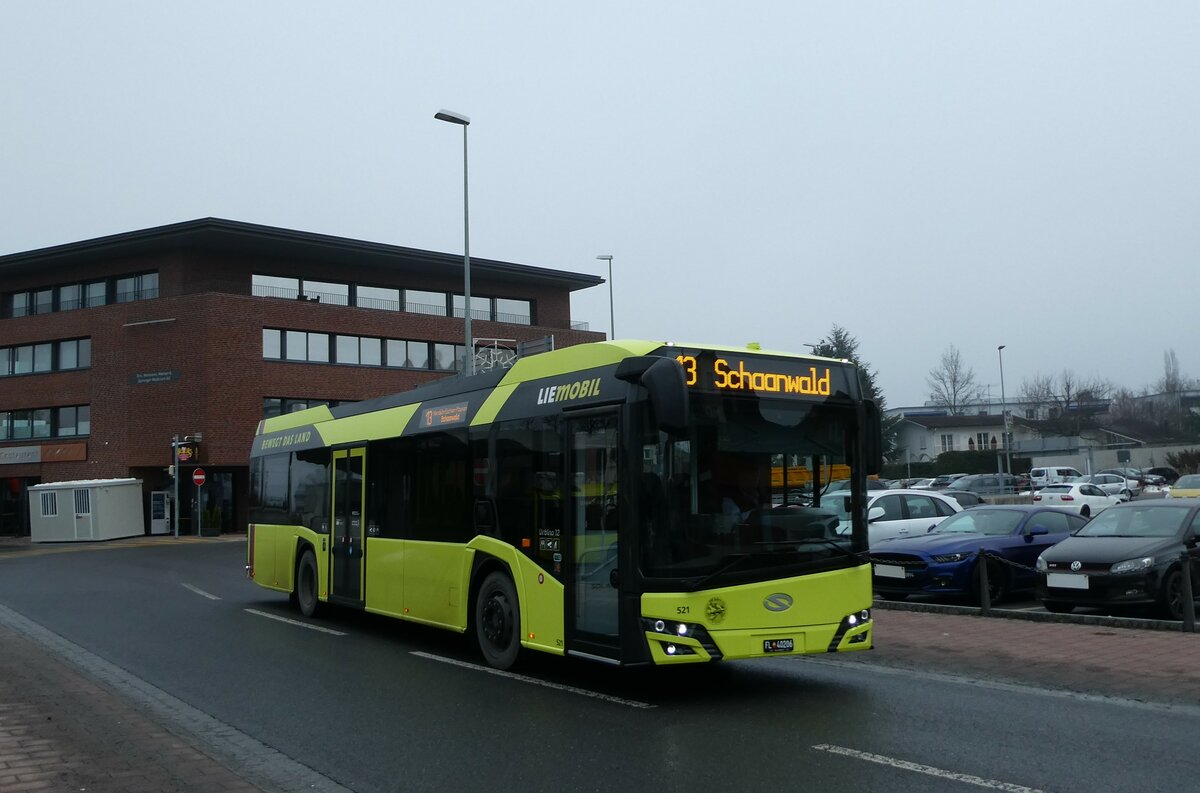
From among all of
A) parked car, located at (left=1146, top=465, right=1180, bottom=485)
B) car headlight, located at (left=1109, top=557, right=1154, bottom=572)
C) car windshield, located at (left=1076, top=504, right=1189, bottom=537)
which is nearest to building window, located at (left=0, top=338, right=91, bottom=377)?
car windshield, located at (left=1076, top=504, right=1189, bottom=537)

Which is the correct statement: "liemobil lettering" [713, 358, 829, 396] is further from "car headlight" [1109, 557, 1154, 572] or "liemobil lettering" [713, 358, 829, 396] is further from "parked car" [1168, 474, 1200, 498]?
"parked car" [1168, 474, 1200, 498]

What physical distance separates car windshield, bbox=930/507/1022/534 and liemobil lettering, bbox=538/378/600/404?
8212 mm

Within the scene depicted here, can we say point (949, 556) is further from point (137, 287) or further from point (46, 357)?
point (46, 357)

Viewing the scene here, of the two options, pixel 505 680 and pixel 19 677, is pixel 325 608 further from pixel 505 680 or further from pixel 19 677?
pixel 505 680

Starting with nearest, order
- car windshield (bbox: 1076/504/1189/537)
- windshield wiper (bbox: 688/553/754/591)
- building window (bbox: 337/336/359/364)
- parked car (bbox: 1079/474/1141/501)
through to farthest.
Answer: windshield wiper (bbox: 688/553/754/591) < car windshield (bbox: 1076/504/1189/537) < parked car (bbox: 1079/474/1141/501) < building window (bbox: 337/336/359/364)

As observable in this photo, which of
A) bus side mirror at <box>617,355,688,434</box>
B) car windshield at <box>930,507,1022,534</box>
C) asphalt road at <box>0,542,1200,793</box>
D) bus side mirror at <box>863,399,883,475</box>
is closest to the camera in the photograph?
asphalt road at <box>0,542,1200,793</box>

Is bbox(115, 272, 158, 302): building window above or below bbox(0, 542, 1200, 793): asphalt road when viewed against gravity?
above

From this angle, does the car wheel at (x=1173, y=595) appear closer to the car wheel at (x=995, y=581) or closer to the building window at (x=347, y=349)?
the car wheel at (x=995, y=581)

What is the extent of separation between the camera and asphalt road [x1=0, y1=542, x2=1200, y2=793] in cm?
628

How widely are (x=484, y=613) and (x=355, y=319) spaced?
41.3 meters

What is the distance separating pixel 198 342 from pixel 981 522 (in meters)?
37.9

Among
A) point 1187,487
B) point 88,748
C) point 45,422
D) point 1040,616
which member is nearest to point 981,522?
point 1040,616

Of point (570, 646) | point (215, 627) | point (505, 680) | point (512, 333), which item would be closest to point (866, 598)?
point (570, 646)

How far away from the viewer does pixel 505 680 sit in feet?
31.5
